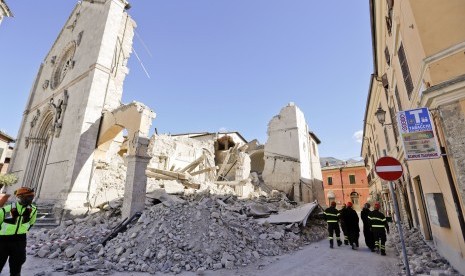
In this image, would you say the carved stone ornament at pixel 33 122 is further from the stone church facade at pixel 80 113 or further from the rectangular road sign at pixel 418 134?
the rectangular road sign at pixel 418 134

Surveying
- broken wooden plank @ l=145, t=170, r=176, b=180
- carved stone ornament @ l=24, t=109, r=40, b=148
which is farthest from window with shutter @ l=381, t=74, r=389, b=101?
carved stone ornament @ l=24, t=109, r=40, b=148

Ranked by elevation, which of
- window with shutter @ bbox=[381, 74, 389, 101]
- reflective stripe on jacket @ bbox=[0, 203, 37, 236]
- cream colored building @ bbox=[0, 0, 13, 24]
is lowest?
reflective stripe on jacket @ bbox=[0, 203, 37, 236]

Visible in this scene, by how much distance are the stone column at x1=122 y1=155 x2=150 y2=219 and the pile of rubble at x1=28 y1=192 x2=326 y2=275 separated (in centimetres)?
100

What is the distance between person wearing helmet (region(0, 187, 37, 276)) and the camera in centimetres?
339

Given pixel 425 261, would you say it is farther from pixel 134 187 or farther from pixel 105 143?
pixel 105 143

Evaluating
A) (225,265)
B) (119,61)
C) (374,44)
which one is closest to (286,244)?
(225,265)

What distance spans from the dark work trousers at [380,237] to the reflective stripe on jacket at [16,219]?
314 inches

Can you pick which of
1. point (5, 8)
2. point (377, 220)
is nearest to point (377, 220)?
point (377, 220)

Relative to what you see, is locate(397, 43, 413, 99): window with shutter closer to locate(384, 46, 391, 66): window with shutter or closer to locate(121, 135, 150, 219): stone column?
locate(384, 46, 391, 66): window with shutter

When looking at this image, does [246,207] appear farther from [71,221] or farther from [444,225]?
[71,221]

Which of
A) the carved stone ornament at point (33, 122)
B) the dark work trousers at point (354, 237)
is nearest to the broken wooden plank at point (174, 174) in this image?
the dark work trousers at point (354, 237)

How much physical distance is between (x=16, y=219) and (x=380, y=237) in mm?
8137

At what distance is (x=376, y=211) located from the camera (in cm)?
669

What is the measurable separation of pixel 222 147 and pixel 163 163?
9.16m
